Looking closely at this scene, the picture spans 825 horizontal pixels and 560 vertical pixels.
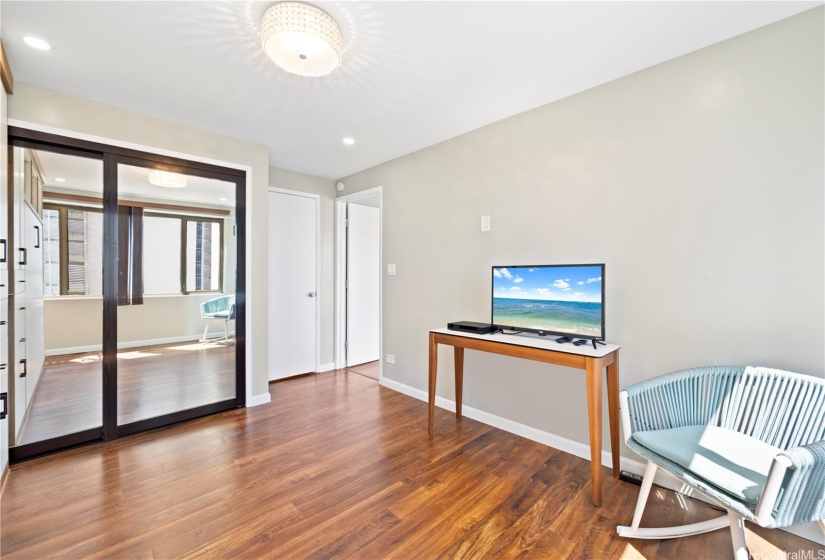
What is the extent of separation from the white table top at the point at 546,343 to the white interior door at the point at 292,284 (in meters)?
2.30

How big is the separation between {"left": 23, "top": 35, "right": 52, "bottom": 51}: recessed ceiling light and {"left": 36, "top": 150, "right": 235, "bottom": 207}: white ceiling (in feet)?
2.62

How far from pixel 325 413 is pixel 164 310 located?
63.4 inches

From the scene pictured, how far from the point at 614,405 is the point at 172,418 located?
131 inches

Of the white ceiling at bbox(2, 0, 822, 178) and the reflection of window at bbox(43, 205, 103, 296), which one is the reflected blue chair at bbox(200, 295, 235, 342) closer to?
the reflection of window at bbox(43, 205, 103, 296)

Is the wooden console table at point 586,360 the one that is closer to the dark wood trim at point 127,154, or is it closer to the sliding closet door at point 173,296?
the sliding closet door at point 173,296

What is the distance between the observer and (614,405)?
2.17 meters

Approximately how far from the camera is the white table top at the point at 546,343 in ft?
6.69

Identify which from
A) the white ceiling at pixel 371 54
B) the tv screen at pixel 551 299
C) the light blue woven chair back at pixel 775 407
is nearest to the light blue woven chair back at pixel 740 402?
the light blue woven chair back at pixel 775 407

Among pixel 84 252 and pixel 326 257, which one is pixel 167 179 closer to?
pixel 84 252

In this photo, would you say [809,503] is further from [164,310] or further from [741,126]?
[164,310]

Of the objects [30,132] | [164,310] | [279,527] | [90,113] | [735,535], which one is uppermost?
[90,113]

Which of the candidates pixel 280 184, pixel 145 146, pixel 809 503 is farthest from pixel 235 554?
pixel 280 184

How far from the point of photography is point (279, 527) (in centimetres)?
175

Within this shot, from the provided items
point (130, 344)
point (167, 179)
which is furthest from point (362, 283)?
point (130, 344)
